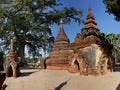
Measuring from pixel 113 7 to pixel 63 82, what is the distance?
18.9 ft

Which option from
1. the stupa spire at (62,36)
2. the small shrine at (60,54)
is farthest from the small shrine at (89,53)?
the stupa spire at (62,36)

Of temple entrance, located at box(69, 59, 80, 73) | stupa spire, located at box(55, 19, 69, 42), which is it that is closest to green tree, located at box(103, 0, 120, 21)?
temple entrance, located at box(69, 59, 80, 73)

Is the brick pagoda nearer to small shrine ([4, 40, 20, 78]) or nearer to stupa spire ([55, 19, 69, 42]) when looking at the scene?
stupa spire ([55, 19, 69, 42])

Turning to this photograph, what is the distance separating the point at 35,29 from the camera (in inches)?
1091

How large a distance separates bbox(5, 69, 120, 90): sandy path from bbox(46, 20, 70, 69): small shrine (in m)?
1.94

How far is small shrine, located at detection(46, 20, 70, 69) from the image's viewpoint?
755 inches

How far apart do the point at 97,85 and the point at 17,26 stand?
15.4 metres

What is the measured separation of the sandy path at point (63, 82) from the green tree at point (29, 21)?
10.6 m

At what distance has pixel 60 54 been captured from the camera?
19906 millimetres

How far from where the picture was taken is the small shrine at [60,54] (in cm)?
1919

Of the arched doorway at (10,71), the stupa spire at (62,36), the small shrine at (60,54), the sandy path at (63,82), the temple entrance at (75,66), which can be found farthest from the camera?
the stupa spire at (62,36)

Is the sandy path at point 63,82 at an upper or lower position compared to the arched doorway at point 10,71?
lower

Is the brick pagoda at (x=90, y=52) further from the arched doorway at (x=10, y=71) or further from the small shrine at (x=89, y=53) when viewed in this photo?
the arched doorway at (x=10, y=71)

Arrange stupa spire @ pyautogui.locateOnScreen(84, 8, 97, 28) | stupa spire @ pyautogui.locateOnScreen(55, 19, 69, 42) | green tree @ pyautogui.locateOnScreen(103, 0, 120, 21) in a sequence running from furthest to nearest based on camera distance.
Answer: stupa spire @ pyautogui.locateOnScreen(55, 19, 69, 42)
stupa spire @ pyautogui.locateOnScreen(84, 8, 97, 28)
green tree @ pyautogui.locateOnScreen(103, 0, 120, 21)
